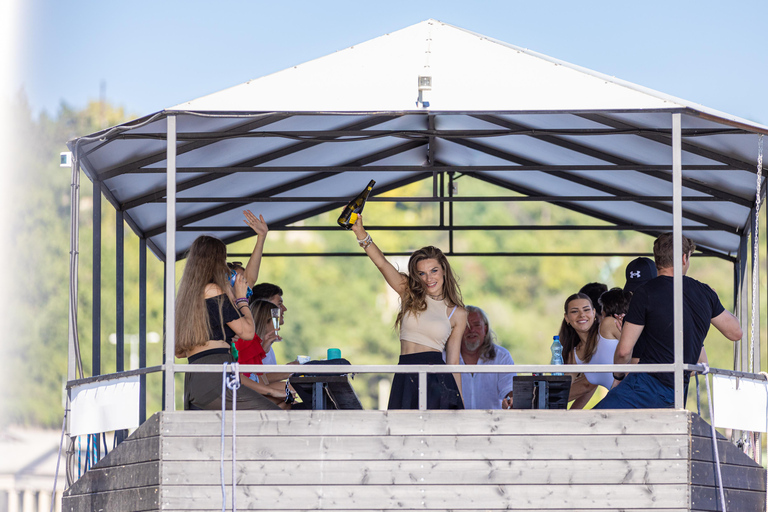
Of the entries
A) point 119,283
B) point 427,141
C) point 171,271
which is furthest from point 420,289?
point 427,141

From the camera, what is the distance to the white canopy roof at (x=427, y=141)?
593 centimetres

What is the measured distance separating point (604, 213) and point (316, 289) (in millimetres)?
28104

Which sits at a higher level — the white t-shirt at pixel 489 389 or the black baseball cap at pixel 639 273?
the black baseball cap at pixel 639 273

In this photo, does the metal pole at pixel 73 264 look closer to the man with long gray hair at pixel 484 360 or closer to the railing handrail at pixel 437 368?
the railing handrail at pixel 437 368

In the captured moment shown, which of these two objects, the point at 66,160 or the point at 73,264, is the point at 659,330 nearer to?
the point at 73,264

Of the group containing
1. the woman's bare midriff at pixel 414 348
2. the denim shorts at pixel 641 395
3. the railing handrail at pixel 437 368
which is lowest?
the denim shorts at pixel 641 395

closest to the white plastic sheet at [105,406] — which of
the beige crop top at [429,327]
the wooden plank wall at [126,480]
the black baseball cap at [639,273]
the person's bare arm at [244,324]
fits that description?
the wooden plank wall at [126,480]

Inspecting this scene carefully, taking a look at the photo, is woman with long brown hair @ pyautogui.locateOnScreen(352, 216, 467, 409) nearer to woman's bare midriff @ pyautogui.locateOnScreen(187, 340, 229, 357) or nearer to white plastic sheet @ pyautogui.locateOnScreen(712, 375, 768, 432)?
woman's bare midriff @ pyautogui.locateOnScreen(187, 340, 229, 357)

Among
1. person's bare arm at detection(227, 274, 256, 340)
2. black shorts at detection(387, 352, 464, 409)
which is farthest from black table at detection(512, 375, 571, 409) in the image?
person's bare arm at detection(227, 274, 256, 340)

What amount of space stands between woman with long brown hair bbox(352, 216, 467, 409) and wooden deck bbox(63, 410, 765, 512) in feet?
1.08

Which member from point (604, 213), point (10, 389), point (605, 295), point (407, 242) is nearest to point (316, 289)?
point (407, 242)

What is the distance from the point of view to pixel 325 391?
5957mm

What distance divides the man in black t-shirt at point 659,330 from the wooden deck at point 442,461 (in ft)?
0.72

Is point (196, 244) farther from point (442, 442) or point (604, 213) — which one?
point (604, 213)
